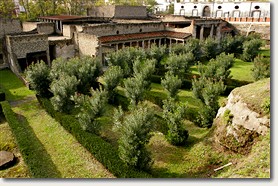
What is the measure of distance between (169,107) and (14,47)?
26288mm

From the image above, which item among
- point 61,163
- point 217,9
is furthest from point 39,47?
point 217,9

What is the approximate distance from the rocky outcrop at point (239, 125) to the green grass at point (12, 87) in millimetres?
22169

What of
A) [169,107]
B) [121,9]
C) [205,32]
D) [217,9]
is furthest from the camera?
[217,9]

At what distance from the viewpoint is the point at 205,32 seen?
57.6 m

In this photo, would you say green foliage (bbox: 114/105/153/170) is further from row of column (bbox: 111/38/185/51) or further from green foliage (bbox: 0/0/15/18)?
green foliage (bbox: 0/0/15/18)

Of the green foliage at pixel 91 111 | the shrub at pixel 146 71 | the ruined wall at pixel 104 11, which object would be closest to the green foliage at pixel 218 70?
the shrub at pixel 146 71

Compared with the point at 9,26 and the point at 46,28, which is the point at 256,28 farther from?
the point at 9,26

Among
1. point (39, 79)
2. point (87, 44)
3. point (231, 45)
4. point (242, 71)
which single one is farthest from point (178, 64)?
point (231, 45)

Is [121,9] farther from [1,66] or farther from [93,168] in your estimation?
[93,168]

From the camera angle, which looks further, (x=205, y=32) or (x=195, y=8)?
(x=195, y=8)

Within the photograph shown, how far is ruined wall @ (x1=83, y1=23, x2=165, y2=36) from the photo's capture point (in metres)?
44.2

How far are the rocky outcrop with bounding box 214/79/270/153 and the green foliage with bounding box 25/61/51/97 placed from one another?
18.2 m

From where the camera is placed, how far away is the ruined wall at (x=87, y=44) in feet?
128

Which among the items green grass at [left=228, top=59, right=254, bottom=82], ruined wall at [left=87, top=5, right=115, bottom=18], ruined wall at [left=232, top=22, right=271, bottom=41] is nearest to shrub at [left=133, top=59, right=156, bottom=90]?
green grass at [left=228, top=59, right=254, bottom=82]
